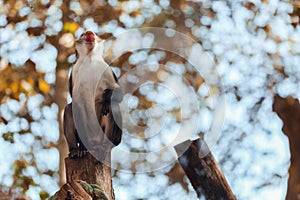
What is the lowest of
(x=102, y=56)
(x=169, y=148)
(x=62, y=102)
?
(x=169, y=148)

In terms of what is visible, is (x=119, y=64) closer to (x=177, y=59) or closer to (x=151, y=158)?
(x=177, y=59)

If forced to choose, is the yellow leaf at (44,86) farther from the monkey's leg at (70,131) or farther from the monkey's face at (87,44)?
the monkey's leg at (70,131)

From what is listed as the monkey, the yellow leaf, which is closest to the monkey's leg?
the monkey

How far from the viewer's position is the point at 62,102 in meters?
3.31

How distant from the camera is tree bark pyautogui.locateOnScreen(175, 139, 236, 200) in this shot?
1.50 metres

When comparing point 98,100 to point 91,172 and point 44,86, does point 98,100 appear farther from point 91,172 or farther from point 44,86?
point 44,86

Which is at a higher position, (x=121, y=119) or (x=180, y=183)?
(x=180, y=183)

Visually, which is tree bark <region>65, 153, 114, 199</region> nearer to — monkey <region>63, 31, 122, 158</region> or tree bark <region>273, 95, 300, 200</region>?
monkey <region>63, 31, 122, 158</region>

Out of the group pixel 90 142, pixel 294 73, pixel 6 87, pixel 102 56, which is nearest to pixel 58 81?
pixel 6 87

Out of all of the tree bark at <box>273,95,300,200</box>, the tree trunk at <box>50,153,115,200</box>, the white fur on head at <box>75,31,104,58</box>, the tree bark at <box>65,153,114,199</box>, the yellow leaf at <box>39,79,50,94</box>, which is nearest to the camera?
the tree trunk at <box>50,153,115,200</box>

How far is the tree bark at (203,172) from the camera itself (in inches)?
59.1

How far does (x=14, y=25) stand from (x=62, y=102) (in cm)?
78

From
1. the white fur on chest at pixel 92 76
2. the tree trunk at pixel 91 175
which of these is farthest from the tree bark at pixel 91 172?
the white fur on chest at pixel 92 76

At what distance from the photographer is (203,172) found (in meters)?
1.52
